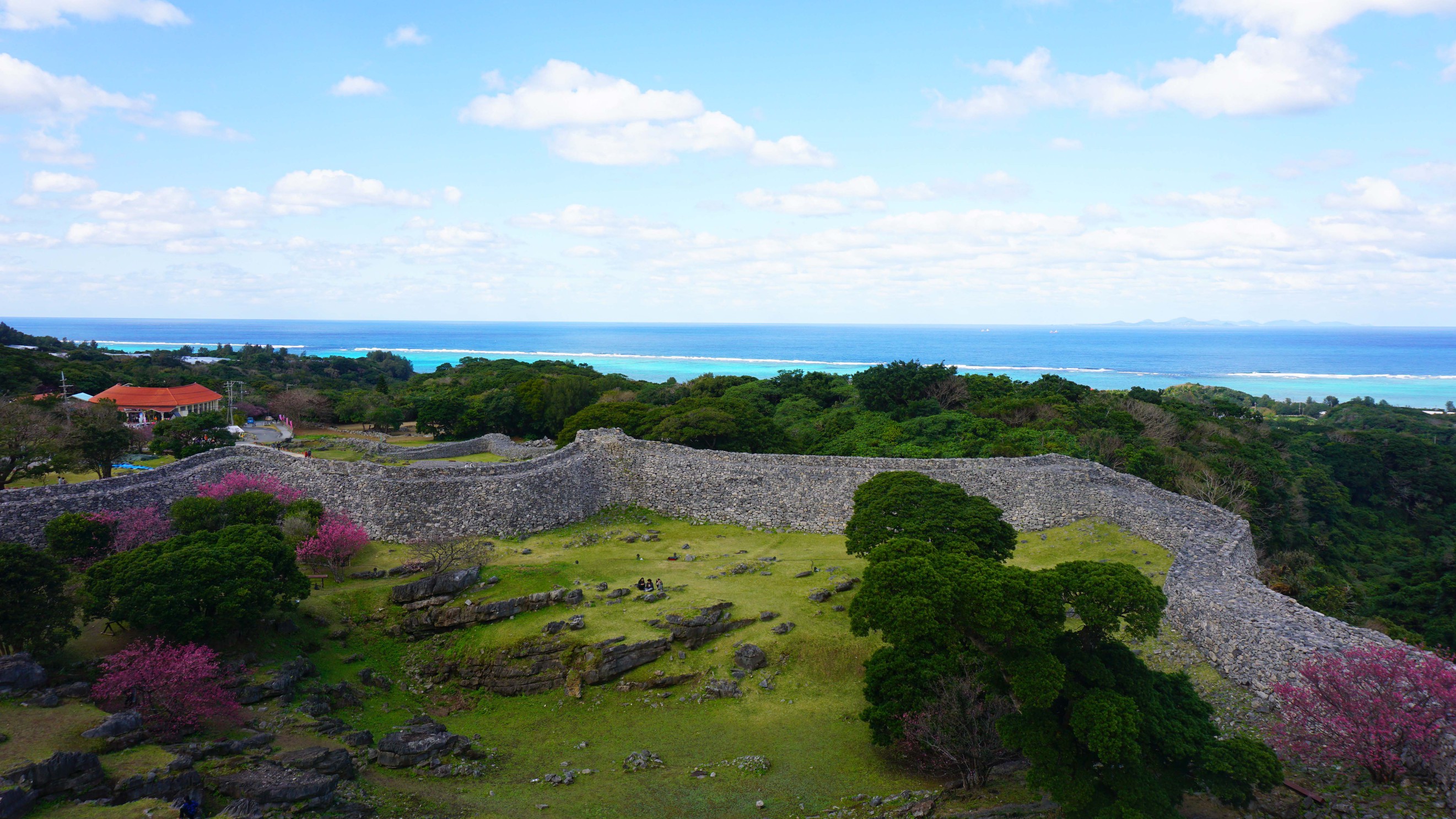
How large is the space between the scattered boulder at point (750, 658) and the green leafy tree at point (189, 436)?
24984 millimetres

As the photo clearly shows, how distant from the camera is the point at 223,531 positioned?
1964 cm

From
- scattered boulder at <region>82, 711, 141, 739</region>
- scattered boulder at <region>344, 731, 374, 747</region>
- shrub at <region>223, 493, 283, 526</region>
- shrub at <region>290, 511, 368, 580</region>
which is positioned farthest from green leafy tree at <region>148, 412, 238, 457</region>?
scattered boulder at <region>344, 731, 374, 747</region>

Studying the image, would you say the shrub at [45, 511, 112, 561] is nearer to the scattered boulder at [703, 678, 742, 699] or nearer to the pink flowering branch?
the pink flowering branch

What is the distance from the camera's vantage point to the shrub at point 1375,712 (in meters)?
11.3

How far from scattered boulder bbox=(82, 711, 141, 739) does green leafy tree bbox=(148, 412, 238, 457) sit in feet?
64.9

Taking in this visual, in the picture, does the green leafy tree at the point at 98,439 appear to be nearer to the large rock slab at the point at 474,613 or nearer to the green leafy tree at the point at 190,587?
the green leafy tree at the point at 190,587

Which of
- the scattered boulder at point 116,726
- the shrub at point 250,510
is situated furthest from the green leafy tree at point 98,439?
the scattered boulder at point 116,726

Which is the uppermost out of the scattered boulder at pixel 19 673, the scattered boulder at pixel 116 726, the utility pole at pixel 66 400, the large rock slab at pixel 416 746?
the utility pole at pixel 66 400

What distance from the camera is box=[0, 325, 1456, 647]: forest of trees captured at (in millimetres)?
29500

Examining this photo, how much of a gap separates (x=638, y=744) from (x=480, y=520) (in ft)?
42.9

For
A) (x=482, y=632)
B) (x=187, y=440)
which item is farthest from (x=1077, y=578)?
(x=187, y=440)

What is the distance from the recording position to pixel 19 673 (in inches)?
564

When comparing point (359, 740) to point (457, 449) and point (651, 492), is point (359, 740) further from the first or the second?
point (457, 449)

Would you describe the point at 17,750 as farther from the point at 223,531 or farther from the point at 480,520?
the point at 480,520
